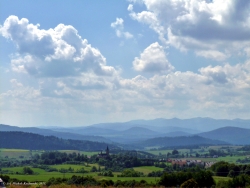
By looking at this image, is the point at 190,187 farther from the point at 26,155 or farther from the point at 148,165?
the point at 26,155

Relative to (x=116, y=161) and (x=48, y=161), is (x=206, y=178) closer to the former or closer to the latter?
(x=116, y=161)

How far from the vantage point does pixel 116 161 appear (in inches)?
4257

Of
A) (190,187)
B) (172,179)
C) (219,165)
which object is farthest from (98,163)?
(190,187)

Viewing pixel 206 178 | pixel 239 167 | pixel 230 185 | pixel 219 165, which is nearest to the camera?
pixel 230 185

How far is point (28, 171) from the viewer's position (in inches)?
3314

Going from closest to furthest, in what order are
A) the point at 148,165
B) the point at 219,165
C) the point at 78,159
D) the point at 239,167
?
the point at 239,167 < the point at 219,165 < the point at 148,165 < the point at 78,159

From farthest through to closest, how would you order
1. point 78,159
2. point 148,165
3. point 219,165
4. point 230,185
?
point 78,159
point 148,165
point 219,165
point 230,185

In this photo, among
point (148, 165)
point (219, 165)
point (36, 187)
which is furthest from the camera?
point (148, 165)

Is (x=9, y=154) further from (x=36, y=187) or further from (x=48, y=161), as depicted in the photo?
(x=36, y=187)

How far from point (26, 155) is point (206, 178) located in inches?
5013

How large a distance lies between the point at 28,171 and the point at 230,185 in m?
62.3

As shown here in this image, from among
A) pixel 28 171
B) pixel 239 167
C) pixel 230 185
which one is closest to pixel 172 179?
pixel 230 185

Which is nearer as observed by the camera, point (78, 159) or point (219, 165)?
point (219, 165)

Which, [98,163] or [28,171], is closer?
[28,171]
